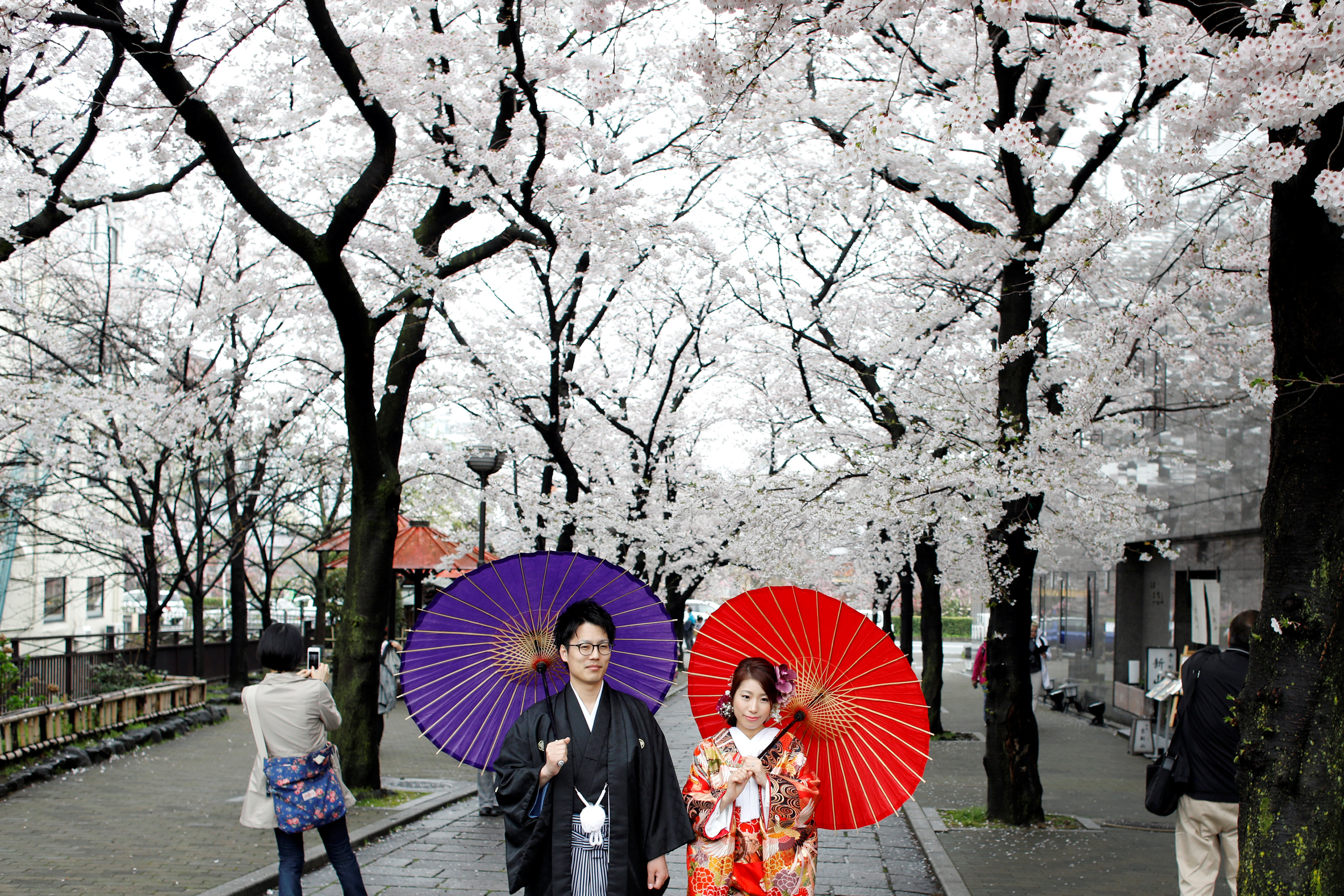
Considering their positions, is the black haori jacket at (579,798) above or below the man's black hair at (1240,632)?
below

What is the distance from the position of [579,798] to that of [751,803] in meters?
0.97

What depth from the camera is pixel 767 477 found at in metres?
12.6

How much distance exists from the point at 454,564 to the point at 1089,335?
14.6 metres

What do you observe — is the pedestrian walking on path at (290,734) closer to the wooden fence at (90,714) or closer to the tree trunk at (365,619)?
the tree trunk at (365,619)

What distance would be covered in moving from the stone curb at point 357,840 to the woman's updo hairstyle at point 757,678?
306 centimetres

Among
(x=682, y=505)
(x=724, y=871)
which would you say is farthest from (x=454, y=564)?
(x=724, y=871)

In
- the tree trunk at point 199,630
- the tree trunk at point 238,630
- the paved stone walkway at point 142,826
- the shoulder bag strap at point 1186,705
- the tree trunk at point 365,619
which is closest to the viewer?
the shoulder bag strap at point 1186,705

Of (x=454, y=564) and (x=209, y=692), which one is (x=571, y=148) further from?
(x=209, y=692)

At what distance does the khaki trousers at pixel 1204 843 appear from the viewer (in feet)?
20.7

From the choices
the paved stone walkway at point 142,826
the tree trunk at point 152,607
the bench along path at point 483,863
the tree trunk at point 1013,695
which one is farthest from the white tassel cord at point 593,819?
the tree trunk at point 152,607

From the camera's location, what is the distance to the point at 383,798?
431 inches

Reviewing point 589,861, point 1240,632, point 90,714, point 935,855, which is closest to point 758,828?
point 589,861

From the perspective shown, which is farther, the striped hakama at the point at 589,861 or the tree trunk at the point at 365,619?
the tree trunk at the point at 365,619

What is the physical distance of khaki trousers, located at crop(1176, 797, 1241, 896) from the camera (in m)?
6.32
